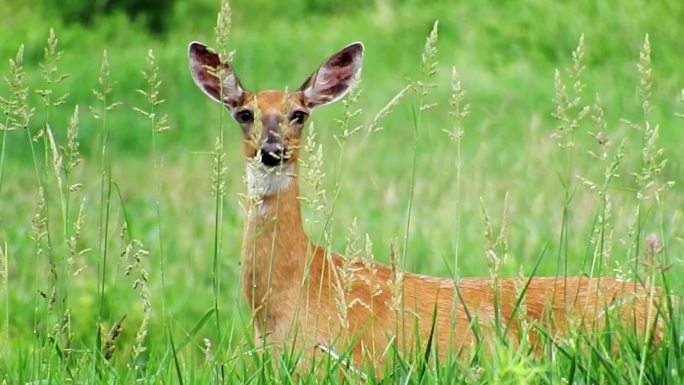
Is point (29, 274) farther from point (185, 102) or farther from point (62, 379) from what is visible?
point (185, 102)

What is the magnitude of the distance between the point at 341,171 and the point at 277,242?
6743 mm

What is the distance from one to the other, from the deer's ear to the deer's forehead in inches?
2.4

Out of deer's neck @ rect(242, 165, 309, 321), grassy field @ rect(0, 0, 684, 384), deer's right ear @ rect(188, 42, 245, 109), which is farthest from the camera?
deer's right ear @ rect(188, 42, 245, 109)

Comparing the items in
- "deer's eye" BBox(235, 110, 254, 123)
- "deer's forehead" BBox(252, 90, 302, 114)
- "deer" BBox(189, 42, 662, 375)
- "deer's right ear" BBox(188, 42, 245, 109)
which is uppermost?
"deer's right ear" BBox(188, 42, 245, 109)

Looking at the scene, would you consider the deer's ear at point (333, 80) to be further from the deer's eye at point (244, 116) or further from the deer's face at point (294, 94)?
the deer's eye at point (244, 116)

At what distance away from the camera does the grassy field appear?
4.47 metres

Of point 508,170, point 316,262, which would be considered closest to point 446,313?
point 316,262

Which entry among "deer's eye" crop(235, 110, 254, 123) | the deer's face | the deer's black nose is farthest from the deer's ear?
the deer's black nose

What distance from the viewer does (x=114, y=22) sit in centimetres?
1959

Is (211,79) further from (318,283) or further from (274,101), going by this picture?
(318,283)

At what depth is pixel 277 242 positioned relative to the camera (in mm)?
6082

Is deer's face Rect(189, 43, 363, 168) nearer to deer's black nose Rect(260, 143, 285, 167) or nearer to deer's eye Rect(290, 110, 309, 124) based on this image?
deer's eye Rect(290, 110, 309, 124)

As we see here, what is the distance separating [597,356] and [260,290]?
1.99 meters

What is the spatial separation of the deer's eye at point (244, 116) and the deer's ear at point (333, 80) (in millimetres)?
262
